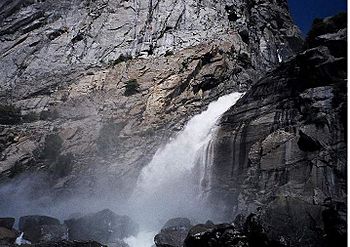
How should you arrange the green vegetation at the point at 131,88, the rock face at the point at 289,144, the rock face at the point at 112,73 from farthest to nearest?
the green vegetation at the point at 131,88
the rock face at the point at 112,73
the rock face at the point at 289,144

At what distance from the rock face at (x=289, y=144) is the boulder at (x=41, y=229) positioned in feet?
28.0

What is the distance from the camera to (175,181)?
1023 inches

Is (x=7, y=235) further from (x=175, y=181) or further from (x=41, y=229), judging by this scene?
(x=175, y=181)

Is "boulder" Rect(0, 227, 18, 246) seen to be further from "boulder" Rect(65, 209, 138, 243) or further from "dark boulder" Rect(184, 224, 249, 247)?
"dark boulder" Rect(184, 224, 249, 247)

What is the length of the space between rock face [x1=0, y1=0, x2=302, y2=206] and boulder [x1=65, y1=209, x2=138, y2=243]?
7442mm

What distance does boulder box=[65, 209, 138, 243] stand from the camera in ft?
61.5

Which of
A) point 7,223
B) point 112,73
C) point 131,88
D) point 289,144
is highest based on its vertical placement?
point 112,73

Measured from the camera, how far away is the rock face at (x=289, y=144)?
16094mm

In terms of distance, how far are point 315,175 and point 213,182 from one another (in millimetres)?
7039

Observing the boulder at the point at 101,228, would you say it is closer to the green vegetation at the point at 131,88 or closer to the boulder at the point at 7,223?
the boulder at the point at 7,223

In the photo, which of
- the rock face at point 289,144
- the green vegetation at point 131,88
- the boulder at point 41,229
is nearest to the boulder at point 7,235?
the boulder at point 41,229

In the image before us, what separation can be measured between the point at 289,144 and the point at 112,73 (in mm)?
21352

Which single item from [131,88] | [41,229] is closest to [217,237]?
[41,229]

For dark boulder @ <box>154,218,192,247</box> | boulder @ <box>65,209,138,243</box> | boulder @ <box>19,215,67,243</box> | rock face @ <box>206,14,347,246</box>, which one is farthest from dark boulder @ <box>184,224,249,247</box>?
boulder @ <box>19,215,67,243</box>
